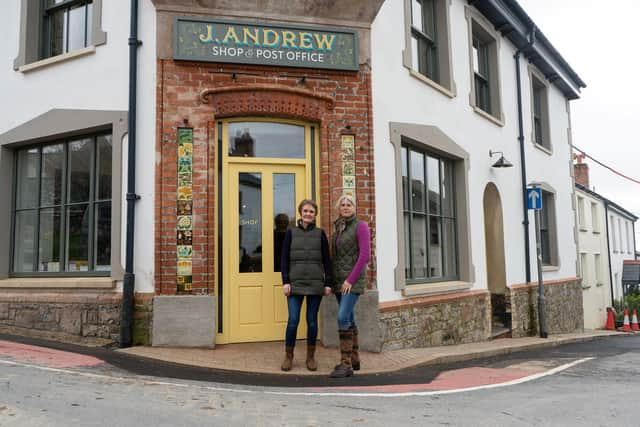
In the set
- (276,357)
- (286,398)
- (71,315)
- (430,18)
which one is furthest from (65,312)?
(430,18)

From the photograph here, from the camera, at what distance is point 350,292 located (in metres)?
5.88

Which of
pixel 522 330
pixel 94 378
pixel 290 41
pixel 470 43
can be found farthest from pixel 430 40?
pixel 94 378

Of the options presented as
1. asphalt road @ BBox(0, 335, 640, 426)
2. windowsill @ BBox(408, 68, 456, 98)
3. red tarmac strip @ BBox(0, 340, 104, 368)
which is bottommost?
asphalt road @ BBox(0, 335, 640, 426)

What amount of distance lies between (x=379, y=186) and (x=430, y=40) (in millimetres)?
3629

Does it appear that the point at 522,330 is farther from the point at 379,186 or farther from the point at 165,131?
the point at 165,131

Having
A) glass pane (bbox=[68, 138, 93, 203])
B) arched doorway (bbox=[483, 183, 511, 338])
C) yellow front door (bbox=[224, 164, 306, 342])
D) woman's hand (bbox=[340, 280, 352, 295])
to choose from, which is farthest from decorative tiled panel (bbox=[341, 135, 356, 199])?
arched doorway (bbox=[483, 183, 511, 338])

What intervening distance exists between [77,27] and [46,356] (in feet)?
16.1

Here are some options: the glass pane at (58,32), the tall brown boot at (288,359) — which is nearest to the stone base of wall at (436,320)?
the tall brown boot at (288,359)

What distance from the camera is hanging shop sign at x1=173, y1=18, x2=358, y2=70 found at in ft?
23.4

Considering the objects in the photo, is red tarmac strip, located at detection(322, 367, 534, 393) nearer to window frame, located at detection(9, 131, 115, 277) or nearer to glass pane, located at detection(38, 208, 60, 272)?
window frame, located at detection(9, 131, 115, 277)

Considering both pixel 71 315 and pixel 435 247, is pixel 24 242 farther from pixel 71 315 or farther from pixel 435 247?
pixel 435 247

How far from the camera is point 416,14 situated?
961 centimetres

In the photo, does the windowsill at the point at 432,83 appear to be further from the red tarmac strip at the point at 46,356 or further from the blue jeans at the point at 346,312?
the red tarmac strip at the point at 46,356

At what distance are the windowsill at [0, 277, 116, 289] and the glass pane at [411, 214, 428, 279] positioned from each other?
4.50 metres
